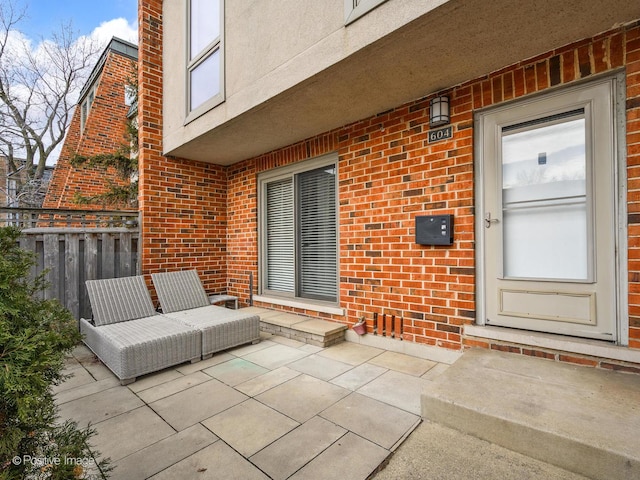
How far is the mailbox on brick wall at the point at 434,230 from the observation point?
291 cm

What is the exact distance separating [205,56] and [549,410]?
194 inches

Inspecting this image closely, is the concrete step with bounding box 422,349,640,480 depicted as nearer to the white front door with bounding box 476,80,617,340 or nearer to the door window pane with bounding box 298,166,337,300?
the white front door with bounding box 476,80,617,340

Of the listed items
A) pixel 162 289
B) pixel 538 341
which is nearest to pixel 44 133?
pixel 162 289

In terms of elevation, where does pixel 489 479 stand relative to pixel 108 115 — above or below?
below

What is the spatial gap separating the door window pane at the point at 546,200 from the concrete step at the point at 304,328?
1.90 m

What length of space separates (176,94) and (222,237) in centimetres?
231

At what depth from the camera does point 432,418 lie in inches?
79.9

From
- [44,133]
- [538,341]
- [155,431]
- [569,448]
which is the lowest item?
[155,431]

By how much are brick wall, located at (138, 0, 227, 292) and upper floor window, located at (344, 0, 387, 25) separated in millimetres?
3487

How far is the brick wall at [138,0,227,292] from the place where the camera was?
179 inches

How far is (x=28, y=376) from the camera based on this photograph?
Result: 1036mm

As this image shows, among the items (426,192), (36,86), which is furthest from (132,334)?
(36,86)

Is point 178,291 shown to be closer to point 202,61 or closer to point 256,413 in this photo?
point 256,413

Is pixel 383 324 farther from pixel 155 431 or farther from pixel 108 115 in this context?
pixel 108 115
